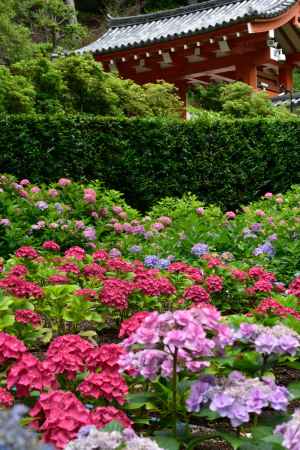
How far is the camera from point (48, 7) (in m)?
22.2

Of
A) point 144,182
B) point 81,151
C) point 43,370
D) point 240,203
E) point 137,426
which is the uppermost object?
point 43,370

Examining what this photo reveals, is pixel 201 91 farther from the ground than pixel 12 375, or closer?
closer

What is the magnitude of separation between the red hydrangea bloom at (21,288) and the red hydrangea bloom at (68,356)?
1177 millimetres

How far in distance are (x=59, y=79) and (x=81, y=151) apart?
1.95 meters

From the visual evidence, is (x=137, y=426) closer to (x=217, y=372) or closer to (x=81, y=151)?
(x=217, y=372)

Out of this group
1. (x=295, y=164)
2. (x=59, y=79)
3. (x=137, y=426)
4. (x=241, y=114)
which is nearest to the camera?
(x=137, y=426)

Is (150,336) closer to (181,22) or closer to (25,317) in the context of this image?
(25,317)

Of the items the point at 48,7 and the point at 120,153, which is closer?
the point at 120,153

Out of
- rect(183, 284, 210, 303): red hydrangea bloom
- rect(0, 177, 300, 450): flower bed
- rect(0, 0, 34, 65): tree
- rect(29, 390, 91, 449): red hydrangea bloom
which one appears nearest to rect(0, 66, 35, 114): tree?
rect(0, 177, 300, 450): flower bed

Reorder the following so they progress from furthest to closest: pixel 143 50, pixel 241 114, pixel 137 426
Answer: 1. pixel 143 50
2. pixel 241 114
3. pixel 137 426

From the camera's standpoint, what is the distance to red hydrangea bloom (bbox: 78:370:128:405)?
212cm

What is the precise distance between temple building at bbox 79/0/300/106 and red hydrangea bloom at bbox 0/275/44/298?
35.6 feet

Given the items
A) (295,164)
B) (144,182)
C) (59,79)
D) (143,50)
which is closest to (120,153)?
(144,182)

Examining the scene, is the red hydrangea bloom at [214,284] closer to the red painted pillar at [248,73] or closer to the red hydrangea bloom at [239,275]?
the red hydrangea bloom at [239,275]
